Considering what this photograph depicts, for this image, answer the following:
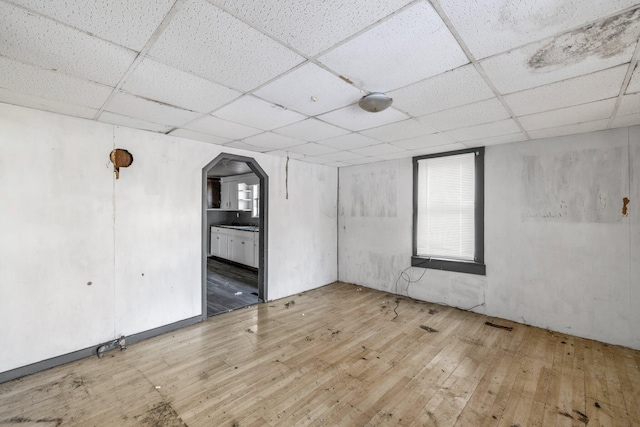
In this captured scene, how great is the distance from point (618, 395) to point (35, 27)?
4.81 m

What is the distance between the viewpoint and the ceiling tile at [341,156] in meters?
4.58

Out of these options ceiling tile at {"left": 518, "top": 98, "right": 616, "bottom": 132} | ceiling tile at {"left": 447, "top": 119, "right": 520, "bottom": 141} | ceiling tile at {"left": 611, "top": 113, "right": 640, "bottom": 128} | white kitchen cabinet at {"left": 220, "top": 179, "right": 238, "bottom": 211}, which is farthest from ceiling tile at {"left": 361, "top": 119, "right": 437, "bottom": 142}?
white kitchen cabinet at {"left": 220, "top": 179, "right": 238, "bottom": 211}

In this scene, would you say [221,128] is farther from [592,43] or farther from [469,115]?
[592,43]

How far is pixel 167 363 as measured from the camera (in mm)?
2768

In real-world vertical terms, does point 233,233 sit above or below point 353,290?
above

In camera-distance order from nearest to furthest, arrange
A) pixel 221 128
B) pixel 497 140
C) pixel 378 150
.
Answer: pixel 221 128 < pixel 497 140 < pixel 378 150

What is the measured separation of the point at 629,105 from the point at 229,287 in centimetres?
598

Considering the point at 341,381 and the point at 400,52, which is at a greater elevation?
the point at 400,52

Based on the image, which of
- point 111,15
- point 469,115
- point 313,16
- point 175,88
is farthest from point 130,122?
point 469,115

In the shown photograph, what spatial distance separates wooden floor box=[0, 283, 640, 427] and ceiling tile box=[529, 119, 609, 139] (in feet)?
8.24

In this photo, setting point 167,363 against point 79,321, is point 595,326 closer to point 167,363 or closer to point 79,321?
point 167,363

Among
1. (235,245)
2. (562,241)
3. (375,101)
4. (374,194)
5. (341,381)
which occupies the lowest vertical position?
(341,381)

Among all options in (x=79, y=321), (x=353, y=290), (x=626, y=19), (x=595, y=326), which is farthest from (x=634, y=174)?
(x=79, y=321)

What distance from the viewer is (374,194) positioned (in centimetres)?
541
